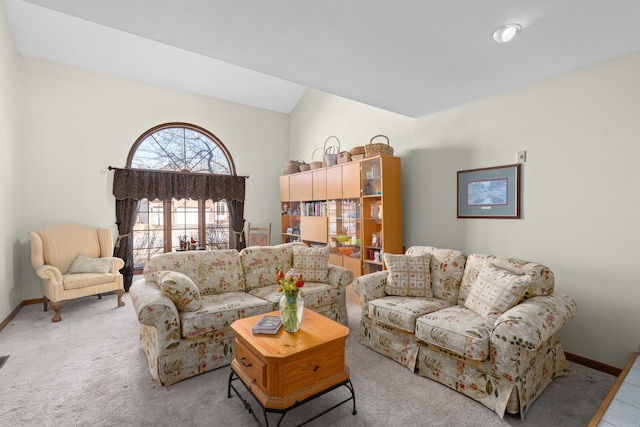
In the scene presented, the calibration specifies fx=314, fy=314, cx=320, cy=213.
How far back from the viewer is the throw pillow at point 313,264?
362 cm

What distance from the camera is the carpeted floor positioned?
2.02m

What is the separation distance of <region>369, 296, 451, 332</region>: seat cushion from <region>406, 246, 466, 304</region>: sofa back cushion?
98 millimetres

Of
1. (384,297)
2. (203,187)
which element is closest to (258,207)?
(203,187)

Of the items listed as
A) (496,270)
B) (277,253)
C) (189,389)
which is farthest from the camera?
(277,253)

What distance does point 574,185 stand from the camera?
2.83 metres

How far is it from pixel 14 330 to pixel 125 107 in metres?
3.34

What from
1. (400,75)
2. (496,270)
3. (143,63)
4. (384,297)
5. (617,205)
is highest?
(143,63)

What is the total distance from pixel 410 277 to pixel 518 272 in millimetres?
915

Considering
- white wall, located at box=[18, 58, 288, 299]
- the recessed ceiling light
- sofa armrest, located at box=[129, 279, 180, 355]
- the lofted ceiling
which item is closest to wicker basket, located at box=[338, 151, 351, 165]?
the lofted ceiling

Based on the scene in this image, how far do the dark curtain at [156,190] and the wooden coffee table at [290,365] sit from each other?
3.62 metres

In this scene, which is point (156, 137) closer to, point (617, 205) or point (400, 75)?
point (400, 75)

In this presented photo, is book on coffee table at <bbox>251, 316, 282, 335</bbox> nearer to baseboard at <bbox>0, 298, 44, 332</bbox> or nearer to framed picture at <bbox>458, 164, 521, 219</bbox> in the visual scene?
framed picture at <bbox>458, 164, 521, 219</bbox>

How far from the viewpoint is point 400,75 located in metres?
2.91

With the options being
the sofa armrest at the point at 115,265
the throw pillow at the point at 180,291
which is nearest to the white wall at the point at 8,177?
the sofa armrest at the point at 115,265
